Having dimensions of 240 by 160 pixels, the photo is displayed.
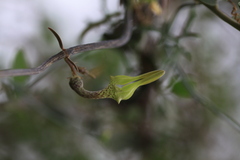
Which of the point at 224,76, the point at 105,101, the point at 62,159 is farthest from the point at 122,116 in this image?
the point at 224,76

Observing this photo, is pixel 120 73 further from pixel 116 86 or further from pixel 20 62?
pixel 116 86

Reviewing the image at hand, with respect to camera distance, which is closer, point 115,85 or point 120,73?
point 115,85

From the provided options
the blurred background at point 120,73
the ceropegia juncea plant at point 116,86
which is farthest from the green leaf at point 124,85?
the blurred background at point 120,73

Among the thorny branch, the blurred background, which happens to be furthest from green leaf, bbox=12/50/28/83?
the thorny branch

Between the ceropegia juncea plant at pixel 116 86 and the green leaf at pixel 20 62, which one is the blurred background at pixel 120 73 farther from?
the ceropegia juncea plant at pixel 116 86

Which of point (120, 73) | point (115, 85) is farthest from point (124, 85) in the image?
point (120, 73)

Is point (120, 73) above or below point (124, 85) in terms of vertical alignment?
below

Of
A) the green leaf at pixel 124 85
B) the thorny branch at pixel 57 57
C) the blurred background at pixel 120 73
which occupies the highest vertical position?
the thorny branch at pixel 57 57

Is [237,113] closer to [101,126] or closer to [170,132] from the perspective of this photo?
[170,132]
